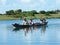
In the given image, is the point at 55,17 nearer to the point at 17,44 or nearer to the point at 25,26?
the point at 25,26

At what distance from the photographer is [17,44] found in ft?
70.5

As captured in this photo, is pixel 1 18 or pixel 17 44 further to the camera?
pixel 1 18

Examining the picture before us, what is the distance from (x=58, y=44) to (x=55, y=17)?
207ft

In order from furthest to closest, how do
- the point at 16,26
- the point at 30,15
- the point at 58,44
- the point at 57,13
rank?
the point at 57,13 → the point at 30,15 → the point at 16,26 → the point at 58,44

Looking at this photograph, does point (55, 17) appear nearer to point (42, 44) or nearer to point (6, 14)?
point (6, 14)

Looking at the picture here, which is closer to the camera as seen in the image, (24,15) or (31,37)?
(31,37)

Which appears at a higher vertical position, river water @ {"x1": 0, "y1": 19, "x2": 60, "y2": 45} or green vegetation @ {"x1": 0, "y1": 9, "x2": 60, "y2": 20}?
river water @ {"x1": 0, "y1": 19, "x2": 60, "y2": 45}

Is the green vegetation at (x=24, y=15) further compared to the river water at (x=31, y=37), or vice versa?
the green vegetation at (x=24, y=15)

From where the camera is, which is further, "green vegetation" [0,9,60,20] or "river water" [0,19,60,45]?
"green vegetation" [0,9,60,20]

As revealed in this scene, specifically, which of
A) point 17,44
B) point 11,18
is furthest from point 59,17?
point 17,44

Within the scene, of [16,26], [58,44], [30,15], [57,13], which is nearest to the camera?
[58,44]

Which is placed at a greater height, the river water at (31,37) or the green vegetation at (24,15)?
the river water at (31,37)

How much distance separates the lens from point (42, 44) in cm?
2091

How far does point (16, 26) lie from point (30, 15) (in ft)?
139
